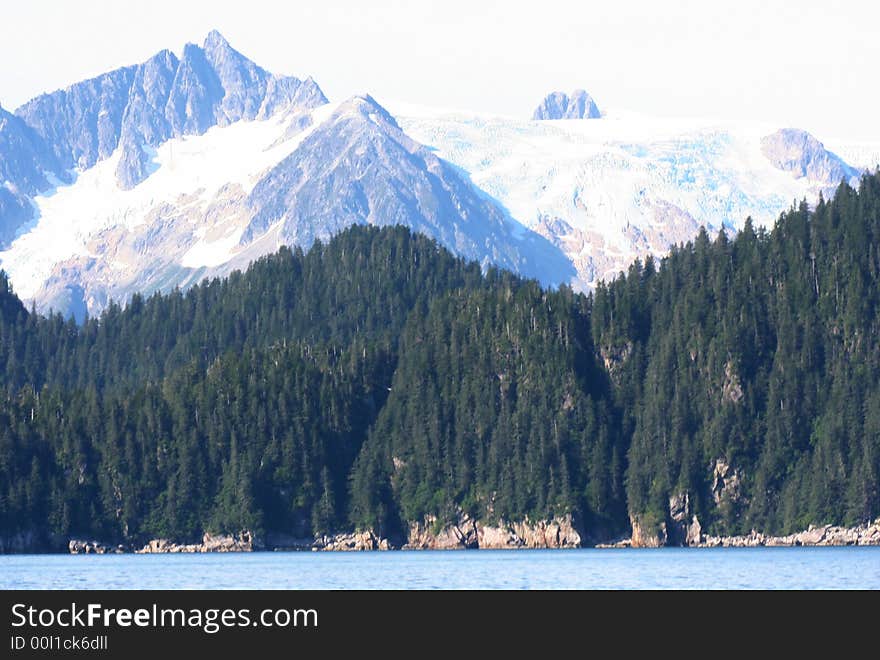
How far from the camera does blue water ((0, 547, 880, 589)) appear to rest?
142500mm

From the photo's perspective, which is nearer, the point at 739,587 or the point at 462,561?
the point at 739,587

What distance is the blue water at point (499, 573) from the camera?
468ft

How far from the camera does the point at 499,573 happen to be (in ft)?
530
